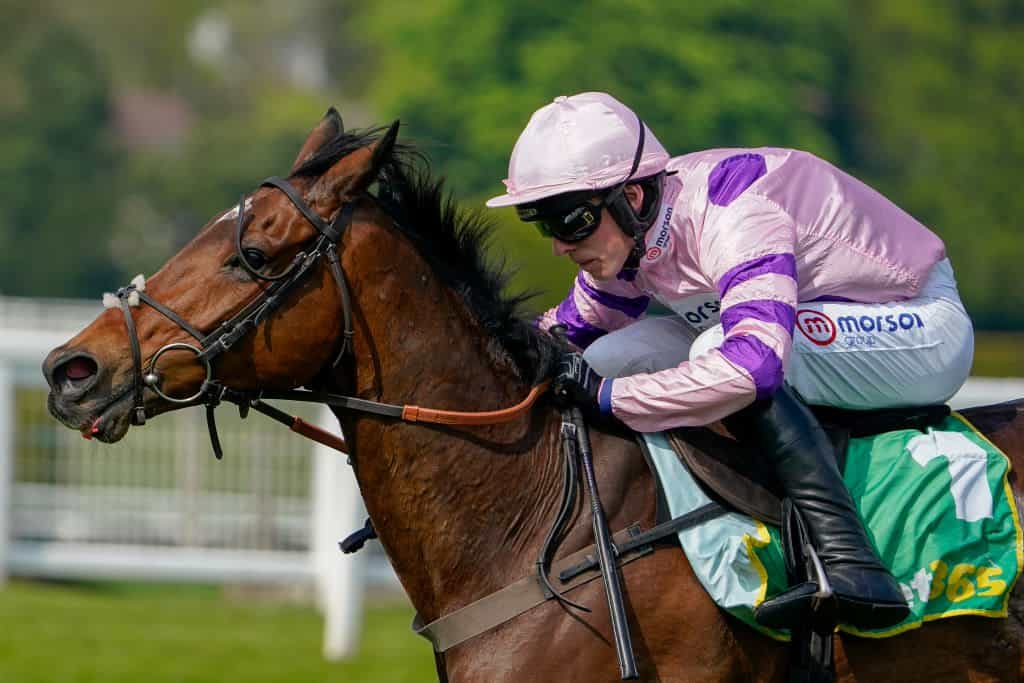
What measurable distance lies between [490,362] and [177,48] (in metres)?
64.3

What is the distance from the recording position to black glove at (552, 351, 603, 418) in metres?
4.00

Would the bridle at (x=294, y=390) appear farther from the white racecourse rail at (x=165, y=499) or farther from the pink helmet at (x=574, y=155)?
the white racecourse rail at (x=165, y=499)

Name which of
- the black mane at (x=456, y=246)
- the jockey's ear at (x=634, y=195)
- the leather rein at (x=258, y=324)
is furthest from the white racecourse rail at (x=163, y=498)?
the jockey's ear at (x=634, y=195)

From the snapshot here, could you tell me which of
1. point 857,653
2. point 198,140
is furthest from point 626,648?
point 198,140

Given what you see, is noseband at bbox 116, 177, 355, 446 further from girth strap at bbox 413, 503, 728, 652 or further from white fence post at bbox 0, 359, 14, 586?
white fence post at bbox 0, 359, 14, 586

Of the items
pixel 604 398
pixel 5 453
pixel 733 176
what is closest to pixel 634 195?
pixel 733 176

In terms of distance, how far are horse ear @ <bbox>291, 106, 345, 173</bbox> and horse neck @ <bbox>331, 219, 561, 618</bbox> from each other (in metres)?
0.31

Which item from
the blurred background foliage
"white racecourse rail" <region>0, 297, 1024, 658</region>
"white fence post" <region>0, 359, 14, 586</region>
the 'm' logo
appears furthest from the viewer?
the blurred background foliage

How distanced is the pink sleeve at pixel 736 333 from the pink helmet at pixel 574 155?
0.81 feet

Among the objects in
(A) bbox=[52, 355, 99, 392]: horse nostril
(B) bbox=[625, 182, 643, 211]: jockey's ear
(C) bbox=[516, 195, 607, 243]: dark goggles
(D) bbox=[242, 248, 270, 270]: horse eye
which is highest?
(B) bbox=[625, 182, 643, 211]: jockey's ear

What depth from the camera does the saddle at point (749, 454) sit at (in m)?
3.95

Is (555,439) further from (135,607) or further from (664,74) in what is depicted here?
(664,74)

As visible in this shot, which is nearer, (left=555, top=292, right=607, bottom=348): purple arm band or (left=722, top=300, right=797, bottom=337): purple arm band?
(left=722, top=300, right=797, bottom=337): purple arm band

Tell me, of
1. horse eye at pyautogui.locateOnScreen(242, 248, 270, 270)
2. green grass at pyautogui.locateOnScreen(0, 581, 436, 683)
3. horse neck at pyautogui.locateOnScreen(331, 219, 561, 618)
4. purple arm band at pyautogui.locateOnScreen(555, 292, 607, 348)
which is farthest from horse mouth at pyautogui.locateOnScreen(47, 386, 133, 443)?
green grass at pyautogui.locateOnScreen(0, 581, 436, 683)
